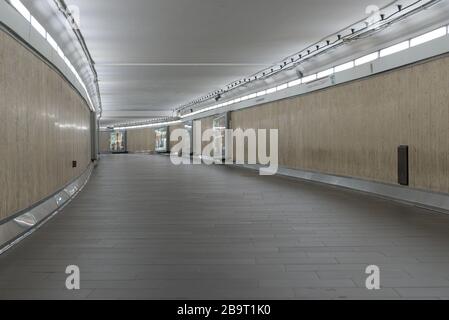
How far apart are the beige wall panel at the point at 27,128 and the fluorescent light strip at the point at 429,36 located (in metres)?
7.72

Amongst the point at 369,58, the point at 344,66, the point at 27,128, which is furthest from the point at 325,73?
the point at 27,128

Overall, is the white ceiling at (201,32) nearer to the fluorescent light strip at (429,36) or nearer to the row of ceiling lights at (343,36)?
the row of ceiling lights at (343,36)

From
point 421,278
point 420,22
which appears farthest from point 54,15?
point 421,278

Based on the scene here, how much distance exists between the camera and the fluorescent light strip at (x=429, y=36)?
9.89 meters

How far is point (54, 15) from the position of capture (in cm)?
996

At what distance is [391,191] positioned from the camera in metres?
11.1

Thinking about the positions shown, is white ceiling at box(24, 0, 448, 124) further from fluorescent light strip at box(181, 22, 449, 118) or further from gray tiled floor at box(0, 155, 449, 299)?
gray tiled floor at box(0, 155, 449, 299)

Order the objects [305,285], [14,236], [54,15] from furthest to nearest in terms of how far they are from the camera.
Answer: [54,15], [14,236], [305,285]

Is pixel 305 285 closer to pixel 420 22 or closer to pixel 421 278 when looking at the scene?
pixel 421 278

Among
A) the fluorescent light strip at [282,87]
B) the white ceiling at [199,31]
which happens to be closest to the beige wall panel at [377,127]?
the fluorescent light strip at [282,87]

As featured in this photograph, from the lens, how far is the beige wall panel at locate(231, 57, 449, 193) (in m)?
9.64

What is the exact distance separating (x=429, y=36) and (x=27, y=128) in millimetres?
8329

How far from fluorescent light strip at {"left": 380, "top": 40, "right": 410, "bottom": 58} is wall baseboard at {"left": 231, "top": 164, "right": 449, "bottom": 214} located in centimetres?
329

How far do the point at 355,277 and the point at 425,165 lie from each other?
613 cm
